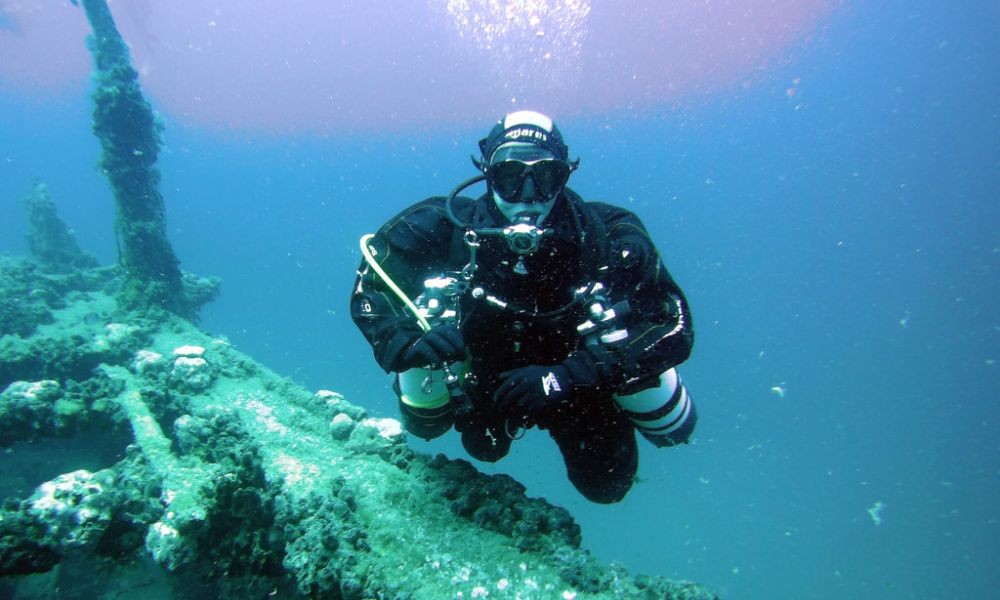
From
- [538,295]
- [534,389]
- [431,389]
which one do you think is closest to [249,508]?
[431,389]

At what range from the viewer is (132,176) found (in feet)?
38.8

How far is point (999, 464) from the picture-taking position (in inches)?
2197

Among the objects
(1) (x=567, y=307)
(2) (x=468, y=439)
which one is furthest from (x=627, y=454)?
(1) (x=567, y=307)

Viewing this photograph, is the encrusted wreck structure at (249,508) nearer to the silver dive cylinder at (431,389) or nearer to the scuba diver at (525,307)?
the silver dive cylinder at (431,389)

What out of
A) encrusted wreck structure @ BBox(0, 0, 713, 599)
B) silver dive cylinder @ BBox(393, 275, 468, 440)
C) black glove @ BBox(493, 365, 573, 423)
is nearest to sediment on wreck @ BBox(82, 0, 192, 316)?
encrusted wreck structure @ BBox(0, 0, 713, 599)

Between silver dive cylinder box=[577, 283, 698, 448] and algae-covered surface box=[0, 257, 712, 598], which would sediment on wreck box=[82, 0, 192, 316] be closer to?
algae-covered surface box=[0, 257, 712, 598]

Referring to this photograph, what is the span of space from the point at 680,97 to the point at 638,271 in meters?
133

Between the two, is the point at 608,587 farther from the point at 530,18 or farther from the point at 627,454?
the point at 530,18

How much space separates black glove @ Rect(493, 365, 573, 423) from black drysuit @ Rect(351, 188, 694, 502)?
8.8 inches

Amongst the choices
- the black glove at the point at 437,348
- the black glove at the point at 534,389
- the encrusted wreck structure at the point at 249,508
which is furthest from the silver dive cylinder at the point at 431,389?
the black glove at the point at 534,389

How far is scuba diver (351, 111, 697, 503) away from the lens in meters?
3.48

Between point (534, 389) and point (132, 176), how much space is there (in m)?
12.7

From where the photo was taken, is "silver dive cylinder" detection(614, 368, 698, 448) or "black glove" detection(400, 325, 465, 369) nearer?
"black glove" detection(400, 325, 465, 369)

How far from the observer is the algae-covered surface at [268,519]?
3182 millimetres
